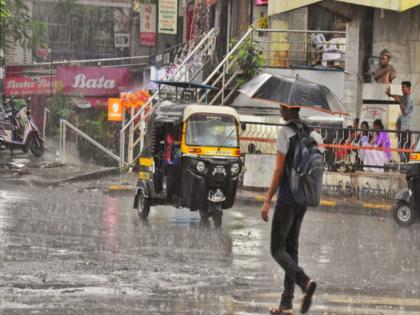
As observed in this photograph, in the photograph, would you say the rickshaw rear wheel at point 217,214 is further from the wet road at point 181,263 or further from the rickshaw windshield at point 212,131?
the rickshaw windshield at point 212,131

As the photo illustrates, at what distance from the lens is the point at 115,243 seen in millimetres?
11180

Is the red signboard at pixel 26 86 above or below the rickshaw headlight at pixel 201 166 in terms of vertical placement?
above

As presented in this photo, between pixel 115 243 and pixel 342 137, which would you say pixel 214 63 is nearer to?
pixel 342 137

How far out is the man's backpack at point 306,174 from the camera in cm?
697

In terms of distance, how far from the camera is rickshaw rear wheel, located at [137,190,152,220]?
563 inches

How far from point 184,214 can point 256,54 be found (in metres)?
8.26

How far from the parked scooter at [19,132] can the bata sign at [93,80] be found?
3964 millimetres

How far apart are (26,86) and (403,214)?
2183 cm

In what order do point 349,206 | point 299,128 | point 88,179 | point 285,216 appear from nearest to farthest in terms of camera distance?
1. point 285,216
2. point 299,128
3. point 349,206
4. point 88,179

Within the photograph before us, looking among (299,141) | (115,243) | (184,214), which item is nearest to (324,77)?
(184,214)

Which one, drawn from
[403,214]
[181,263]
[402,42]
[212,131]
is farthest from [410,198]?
[402,42]

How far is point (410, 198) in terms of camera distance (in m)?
14.1

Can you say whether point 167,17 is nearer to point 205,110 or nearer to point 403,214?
point 205,110

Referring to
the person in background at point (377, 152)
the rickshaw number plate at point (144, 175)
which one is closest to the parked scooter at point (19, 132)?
the person in background at point (377, 152)
